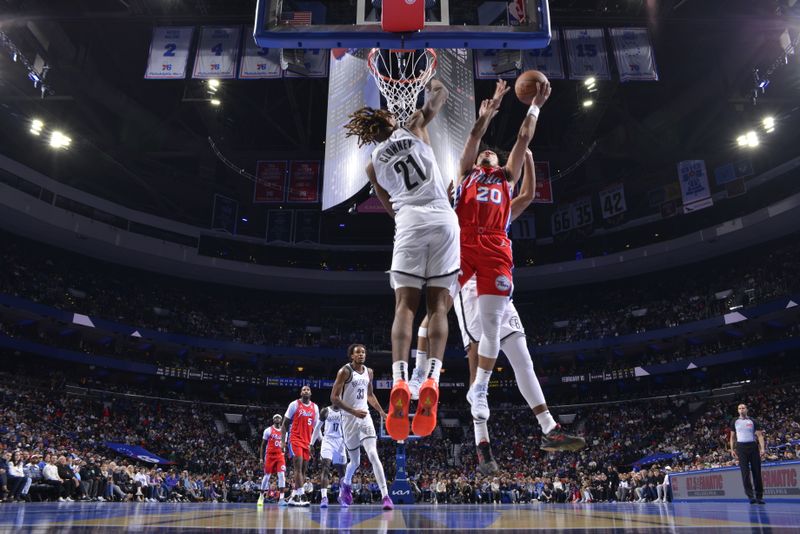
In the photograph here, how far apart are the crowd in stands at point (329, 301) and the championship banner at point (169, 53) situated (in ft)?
58.9

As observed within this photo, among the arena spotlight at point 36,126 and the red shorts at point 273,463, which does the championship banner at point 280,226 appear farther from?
the red shorts at point 273,463

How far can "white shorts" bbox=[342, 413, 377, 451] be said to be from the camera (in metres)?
8.64

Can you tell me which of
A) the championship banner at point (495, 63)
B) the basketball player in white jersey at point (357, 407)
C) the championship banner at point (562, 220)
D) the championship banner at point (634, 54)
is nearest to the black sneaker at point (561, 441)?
the basketball player in white jersey at point (357, 407)

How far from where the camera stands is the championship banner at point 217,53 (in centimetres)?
1537

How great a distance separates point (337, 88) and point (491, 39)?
863 cm

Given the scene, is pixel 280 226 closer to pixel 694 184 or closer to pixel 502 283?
pixel 694 184

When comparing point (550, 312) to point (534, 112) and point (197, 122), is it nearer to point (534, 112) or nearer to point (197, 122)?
point (197, 122)

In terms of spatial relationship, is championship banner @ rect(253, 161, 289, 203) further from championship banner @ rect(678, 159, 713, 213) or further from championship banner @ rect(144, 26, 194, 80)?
championship banner @ rect(678, 159, 713, 213)

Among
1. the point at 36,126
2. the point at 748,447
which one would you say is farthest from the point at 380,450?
the point at 748,447

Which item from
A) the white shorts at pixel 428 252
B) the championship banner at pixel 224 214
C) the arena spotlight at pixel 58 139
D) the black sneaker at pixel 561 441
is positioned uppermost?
the arena spotlight at pixel 58 139

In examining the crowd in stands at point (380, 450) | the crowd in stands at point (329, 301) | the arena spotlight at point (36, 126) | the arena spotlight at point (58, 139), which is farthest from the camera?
the crowd in stands at point (329, 301)

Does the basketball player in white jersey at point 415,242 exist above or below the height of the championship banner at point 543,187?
Answer: below

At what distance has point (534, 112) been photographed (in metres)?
4.93

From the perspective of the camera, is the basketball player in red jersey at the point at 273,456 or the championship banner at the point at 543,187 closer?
the basketball player in red jersey at the point at 273,456
